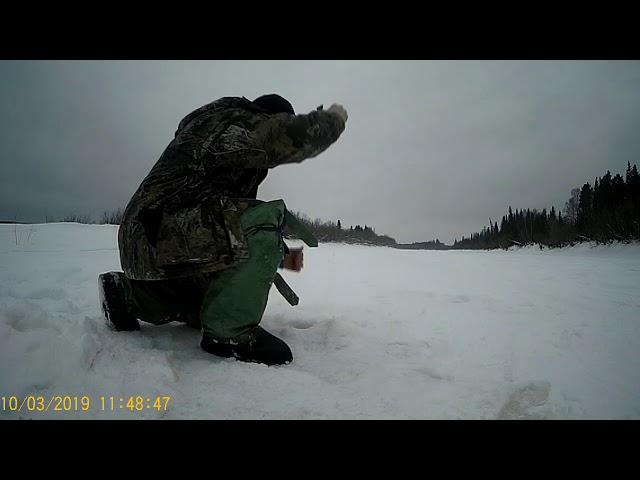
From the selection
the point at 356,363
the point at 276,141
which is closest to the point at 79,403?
the point at 356,363

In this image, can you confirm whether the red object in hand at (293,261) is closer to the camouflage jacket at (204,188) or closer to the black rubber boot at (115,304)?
the camouflage jacket at (204,188)

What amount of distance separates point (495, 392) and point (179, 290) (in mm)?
1319

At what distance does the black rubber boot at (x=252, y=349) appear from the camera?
118 cm

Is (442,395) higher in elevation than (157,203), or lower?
lower

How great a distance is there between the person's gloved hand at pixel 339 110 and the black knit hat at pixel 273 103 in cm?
22

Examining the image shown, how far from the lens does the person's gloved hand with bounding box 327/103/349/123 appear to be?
138 centimetres

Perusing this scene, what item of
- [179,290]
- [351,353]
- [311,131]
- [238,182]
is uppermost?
[311,131]

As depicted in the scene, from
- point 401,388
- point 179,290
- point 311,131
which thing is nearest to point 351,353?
point 401,388

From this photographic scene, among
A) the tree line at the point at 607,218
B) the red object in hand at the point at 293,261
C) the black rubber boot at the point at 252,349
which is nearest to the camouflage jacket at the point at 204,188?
the black rubber boot at the point at 252,349

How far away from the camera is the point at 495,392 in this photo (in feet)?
3.36

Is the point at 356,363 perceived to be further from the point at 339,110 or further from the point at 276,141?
the point at 339,110
